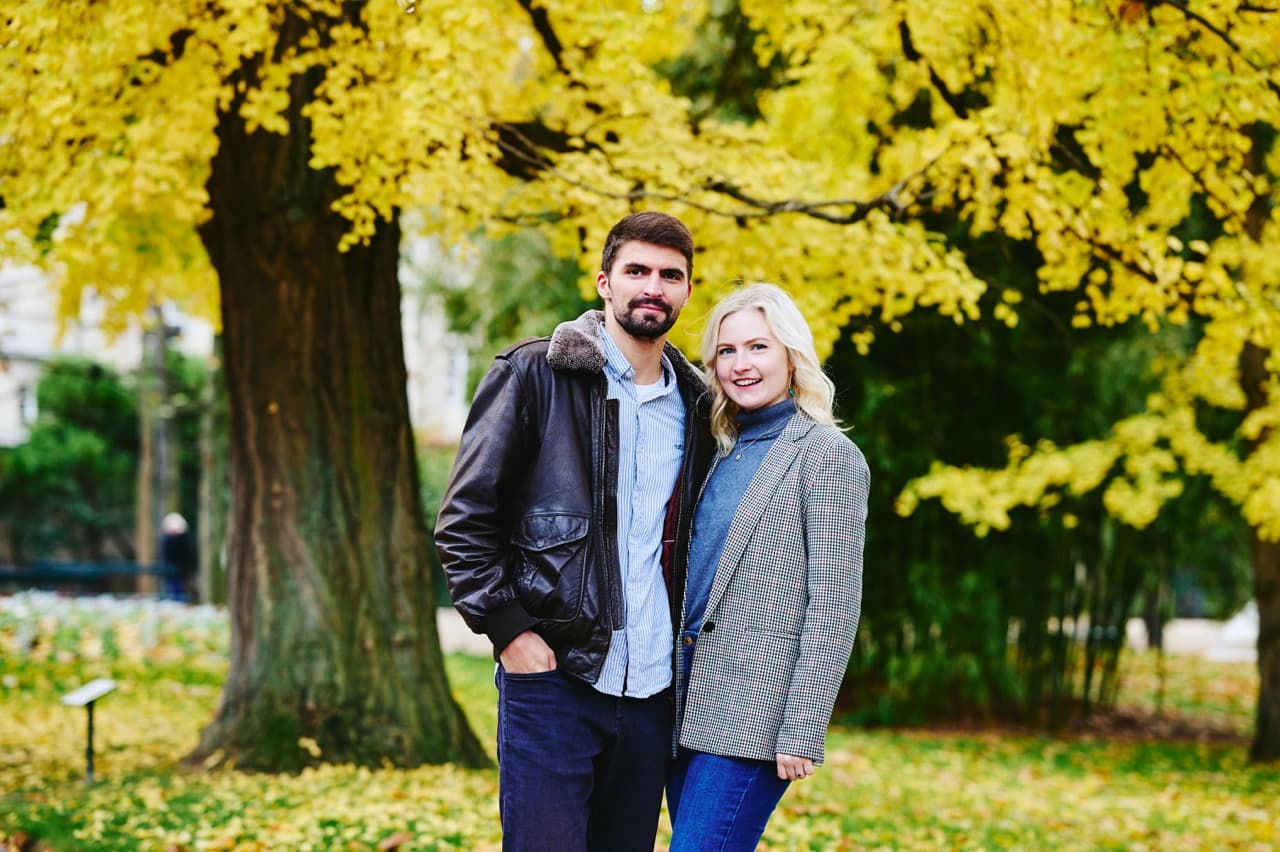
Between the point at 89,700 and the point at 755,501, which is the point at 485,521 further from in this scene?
the point at 89,700

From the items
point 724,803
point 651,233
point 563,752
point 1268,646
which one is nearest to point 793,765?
point 724,803

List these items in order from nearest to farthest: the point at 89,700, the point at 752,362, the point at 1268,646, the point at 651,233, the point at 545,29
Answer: the point at 651,233 < the point at 752,362 < the point at 89,700 < the point at 545,29 < the point at 1268,646

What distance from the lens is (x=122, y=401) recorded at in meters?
23.5

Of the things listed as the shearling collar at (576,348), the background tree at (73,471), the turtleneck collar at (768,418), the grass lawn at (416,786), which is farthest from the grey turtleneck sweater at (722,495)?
the background tree at (73,471)

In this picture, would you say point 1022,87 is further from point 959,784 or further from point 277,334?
point 959,784

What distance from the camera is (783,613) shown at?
2.55 m

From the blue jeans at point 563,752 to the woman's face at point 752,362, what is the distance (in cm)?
73

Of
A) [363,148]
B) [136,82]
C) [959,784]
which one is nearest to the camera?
[363,148]

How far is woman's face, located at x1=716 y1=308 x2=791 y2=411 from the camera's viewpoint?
2.71 m

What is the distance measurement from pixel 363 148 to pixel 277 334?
120 cm

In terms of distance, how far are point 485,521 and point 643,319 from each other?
571 mm

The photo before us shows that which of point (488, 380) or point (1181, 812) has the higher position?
point (488, 380)

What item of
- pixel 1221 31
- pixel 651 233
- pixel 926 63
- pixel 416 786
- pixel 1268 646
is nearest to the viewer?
pixel 651 233

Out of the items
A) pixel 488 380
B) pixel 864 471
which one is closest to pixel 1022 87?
pixel 864 471
